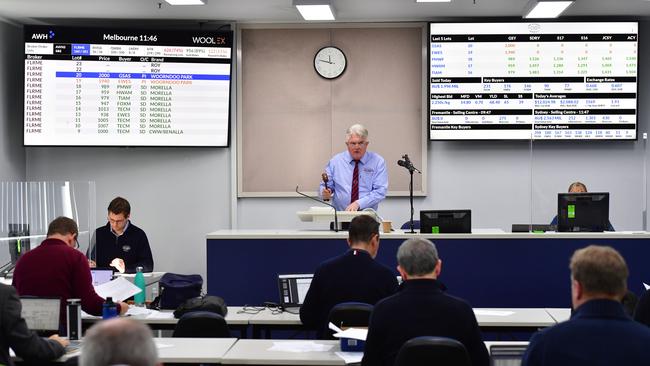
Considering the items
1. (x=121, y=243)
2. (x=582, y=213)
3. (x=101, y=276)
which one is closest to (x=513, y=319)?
(x=582, y=213)

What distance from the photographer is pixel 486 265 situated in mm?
6844

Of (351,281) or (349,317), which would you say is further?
(351,281)

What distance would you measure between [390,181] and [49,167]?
3.57m

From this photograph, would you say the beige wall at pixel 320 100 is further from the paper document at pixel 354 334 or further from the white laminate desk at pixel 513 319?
the paper document at pixel 354 334

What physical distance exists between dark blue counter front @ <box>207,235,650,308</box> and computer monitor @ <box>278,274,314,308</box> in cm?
87

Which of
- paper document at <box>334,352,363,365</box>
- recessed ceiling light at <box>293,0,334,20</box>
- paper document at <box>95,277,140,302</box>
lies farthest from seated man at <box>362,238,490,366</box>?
recessed ceiling light at <box>293,0,334,20</box>

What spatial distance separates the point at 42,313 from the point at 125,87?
4.51 metres

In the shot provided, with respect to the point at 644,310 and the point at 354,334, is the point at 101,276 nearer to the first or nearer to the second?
the point at 354,334

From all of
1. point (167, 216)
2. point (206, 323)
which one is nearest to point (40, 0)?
point (167, 216)

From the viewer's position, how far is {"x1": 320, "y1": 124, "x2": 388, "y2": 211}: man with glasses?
779 cm

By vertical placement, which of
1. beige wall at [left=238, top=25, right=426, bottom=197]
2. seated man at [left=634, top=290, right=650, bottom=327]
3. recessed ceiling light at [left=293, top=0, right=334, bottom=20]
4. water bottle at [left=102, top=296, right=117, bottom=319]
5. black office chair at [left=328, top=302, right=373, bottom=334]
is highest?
recessed ceiling light at [left=293, top=0, right=334, bottom=20]

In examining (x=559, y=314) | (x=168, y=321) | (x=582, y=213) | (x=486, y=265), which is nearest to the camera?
(x=168, y=321)

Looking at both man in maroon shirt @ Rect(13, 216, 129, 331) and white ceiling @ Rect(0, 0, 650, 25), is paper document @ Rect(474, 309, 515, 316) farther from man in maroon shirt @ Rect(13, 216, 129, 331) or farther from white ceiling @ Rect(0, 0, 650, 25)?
white ceiling @ Rect(0, 0, 650, 25)

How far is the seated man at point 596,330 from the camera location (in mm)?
2848
